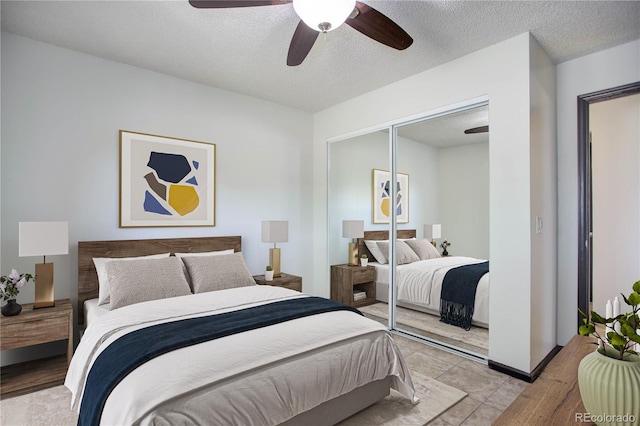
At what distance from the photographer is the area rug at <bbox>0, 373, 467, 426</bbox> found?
83.1 inches

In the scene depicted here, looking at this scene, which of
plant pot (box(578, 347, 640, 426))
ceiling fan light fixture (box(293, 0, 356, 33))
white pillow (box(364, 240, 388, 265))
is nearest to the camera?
plant pot (box(578, 347, 640, 426))

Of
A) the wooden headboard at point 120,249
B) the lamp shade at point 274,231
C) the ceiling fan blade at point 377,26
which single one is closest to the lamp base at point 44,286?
the wooden headboard at point 120,249

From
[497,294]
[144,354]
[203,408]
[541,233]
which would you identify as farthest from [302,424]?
[541,233]

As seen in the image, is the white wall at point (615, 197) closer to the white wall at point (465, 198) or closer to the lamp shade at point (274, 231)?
the white wall at point (465, 198)

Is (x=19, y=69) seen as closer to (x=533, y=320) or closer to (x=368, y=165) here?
(x=368, y=165)

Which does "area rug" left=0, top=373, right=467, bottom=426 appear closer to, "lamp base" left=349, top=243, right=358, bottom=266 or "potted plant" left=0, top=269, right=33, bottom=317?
"potted plant" left=0, top=269, right=33, bottom=317

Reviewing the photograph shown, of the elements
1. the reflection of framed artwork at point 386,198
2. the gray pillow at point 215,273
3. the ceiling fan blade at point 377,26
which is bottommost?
the gray pillow at point 215,273

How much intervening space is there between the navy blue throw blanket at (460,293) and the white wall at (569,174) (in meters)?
0.85

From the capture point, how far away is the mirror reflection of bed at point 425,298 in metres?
3.09

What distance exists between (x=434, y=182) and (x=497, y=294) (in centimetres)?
129

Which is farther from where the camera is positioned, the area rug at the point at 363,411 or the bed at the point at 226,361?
the area rug at the point at 363,411

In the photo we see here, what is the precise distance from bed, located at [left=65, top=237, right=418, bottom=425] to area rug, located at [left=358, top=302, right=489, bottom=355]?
1.13 metres

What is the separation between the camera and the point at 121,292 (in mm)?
2611

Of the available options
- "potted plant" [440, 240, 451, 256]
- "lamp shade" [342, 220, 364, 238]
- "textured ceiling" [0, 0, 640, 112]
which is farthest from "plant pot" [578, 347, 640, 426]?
"lamp shade" [342, 220, 364, 238]
